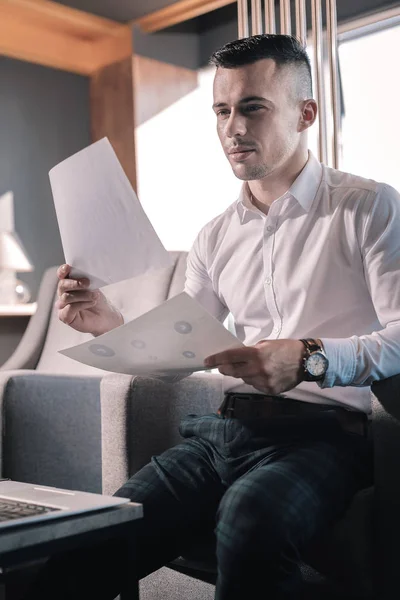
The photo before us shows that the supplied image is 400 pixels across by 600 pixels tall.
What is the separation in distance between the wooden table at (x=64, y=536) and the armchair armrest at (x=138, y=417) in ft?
1.95

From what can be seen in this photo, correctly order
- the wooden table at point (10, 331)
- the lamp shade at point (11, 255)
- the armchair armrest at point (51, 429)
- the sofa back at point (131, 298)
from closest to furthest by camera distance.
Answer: the armchair armrest at point (51, 429) < the sofa back at point (131, 298) < the lamp shade at point (11, 255) < the wooden table at point (10, 331)

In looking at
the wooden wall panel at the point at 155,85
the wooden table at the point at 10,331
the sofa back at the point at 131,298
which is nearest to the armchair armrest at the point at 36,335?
the sofa back at the point at 131,298

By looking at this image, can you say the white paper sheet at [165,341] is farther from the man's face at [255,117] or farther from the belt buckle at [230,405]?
the man's face at [255,117]

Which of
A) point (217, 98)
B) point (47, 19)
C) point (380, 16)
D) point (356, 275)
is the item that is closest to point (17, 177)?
point (47, 19)

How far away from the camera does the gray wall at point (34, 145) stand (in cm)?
414

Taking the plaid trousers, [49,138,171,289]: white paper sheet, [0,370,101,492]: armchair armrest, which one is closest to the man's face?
[49,138,171,289]: white paper sheet

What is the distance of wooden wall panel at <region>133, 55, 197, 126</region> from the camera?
4.46 metres

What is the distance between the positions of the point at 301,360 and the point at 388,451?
0.72 ft

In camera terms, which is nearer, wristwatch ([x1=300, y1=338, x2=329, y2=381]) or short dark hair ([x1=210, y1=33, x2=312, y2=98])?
wristwatch ([x1=300, y1=338, x2=329, y2=381])

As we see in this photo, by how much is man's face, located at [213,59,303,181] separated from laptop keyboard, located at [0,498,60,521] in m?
0.80

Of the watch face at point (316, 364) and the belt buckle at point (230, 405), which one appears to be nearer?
the watch face at point (316, 364)

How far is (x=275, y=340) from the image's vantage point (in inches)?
46.8

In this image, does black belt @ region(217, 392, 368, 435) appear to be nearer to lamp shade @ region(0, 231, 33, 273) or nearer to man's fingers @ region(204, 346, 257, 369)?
man's fingers @ region(204, 346, 257, 369)

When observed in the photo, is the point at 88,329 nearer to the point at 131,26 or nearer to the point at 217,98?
the point at 217,98
